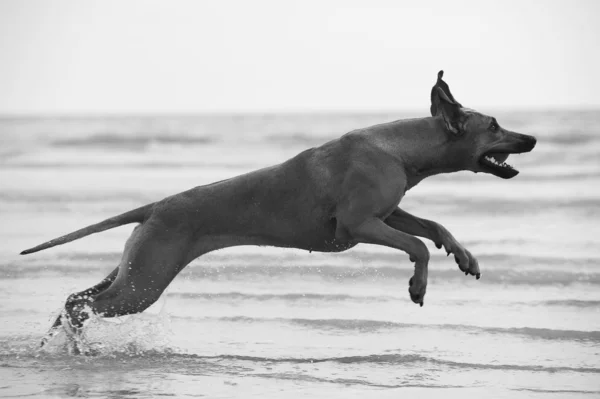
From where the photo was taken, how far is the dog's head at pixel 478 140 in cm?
765

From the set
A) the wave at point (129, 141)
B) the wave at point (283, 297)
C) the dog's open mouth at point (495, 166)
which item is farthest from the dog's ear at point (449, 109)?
the wave at point (129, 141)

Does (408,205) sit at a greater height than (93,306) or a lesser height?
greater

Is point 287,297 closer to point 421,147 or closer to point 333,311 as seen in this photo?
point 333,311

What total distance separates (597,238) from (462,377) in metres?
5.54

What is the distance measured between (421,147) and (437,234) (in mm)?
536

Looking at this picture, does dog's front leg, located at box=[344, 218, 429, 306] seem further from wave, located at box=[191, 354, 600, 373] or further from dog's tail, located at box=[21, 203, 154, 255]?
dog's tail, located at box=[21, 203, 154, 255]

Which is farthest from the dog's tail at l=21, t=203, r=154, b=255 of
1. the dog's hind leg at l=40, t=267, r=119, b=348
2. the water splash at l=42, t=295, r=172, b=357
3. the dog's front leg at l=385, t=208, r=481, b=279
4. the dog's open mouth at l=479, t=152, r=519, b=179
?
the dog's open mouth at l=479, t=152, r=519, b=179

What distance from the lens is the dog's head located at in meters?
7.65

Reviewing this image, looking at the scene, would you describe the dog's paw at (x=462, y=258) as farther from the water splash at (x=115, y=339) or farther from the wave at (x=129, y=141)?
the wave at (x=129, y=141)

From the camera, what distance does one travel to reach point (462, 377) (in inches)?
291

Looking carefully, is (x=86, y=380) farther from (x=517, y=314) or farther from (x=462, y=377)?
(x=517, y=314)

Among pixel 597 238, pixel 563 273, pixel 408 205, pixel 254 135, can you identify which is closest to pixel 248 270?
pixel 563 273

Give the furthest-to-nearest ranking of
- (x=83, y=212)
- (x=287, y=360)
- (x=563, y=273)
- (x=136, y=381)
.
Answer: (x=83, y=212) < (x=563, y=273) < (x=287, y=360) < (x=136, y=381)

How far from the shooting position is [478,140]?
25.2ft
